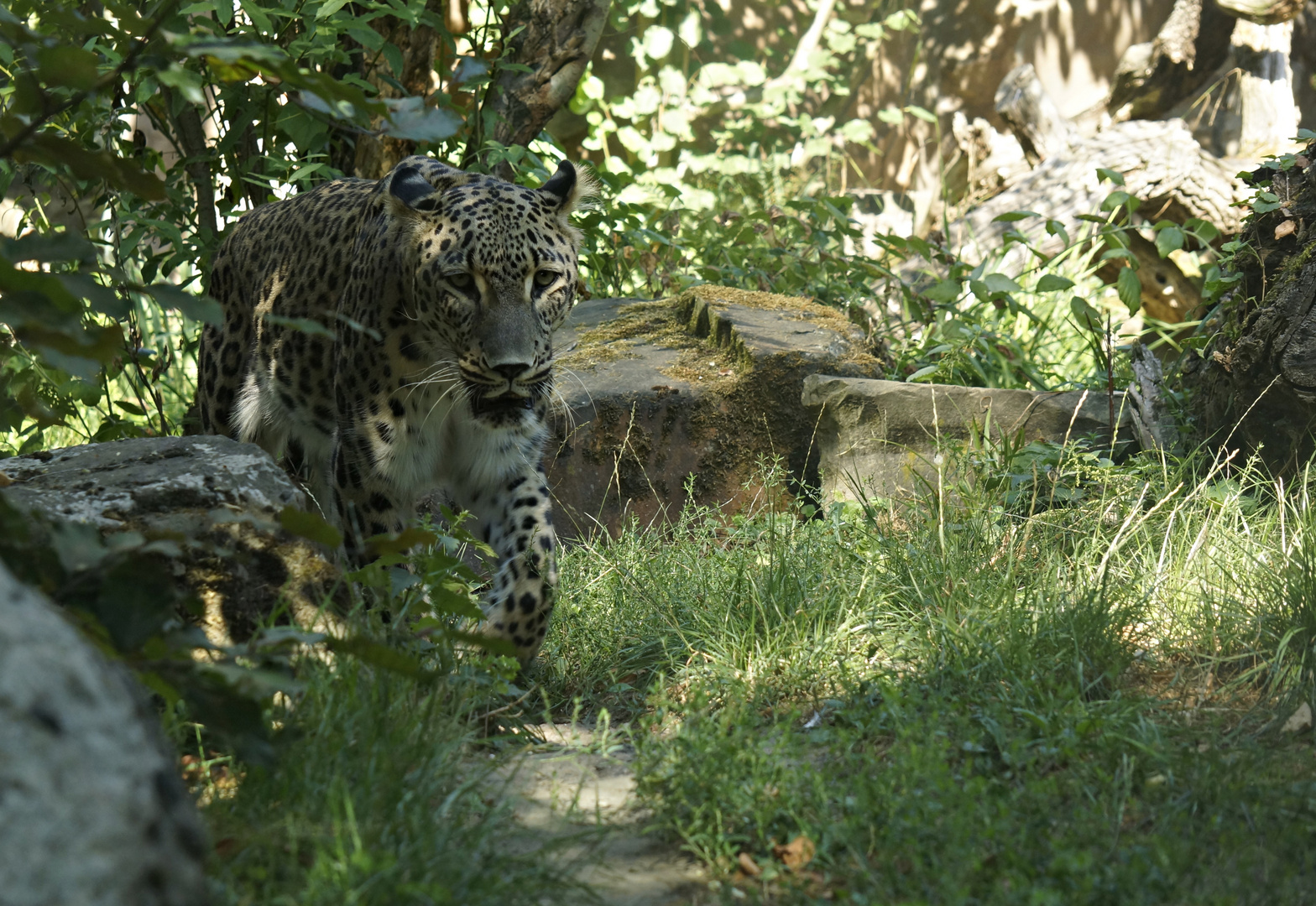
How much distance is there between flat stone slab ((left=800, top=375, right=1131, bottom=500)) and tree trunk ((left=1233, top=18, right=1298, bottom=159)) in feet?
25.6

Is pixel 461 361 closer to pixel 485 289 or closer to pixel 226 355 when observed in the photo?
pixel 485 289

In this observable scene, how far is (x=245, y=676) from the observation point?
2.17 meters

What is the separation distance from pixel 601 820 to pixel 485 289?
1998mm

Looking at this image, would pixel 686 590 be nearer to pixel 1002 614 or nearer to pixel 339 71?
pixel 1002 614

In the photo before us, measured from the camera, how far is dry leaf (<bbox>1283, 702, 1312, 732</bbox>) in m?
3.21

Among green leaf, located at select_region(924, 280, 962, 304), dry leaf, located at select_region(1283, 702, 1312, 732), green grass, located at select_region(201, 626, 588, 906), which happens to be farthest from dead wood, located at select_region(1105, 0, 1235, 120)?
green grass, located at select_region(201, 626, 588, 906)

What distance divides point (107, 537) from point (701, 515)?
10.3ft

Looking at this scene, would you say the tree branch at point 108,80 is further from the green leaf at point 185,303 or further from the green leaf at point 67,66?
the green leaf at point 185,303

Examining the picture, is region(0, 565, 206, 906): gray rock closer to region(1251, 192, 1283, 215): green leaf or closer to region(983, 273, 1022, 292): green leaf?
region(1251, 192, 1283, 215): green leaf

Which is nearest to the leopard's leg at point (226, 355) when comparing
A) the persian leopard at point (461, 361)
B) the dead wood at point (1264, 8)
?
the persian leopard at point (461, 361)

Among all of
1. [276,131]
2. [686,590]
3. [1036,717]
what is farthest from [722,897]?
[276,131]

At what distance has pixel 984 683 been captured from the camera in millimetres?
3451

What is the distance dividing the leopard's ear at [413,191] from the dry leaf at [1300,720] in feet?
10.9

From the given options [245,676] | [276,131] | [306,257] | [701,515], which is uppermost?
[276,131]
